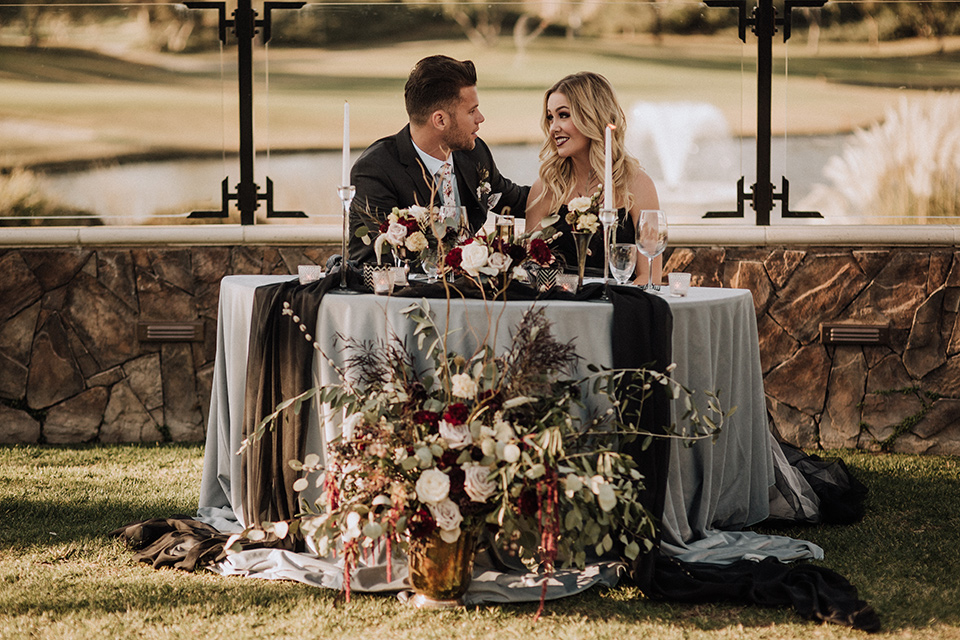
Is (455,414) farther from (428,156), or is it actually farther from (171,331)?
(171,331)

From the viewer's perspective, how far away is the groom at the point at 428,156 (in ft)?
12.5

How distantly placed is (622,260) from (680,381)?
0.42m

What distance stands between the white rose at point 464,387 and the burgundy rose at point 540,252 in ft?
1.39

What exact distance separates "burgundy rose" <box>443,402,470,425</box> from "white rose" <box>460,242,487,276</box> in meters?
0.37

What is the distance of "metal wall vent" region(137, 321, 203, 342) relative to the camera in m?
5.23

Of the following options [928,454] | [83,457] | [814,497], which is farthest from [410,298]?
[928,454]

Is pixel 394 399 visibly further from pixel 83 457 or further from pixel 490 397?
pixel 83 457

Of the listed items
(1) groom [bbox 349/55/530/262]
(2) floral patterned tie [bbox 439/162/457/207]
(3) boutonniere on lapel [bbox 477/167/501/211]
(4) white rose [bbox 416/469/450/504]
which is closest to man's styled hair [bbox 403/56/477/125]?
(1) groom [bbox 349/55/530/262]

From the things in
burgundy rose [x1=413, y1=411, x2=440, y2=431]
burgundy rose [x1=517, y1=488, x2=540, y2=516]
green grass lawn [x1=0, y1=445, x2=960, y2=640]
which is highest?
burgundy rose [x1=413, y1=411, x2=440, y2=431]

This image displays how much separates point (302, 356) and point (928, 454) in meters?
3.25

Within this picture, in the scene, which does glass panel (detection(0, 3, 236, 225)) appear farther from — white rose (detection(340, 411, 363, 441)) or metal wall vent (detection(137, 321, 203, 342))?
white rose (detection(340, 411, 363, 441))

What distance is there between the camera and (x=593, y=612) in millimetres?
2834

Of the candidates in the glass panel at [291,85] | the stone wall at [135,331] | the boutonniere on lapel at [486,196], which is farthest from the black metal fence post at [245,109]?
the boutonniere on lapel at [486,196]

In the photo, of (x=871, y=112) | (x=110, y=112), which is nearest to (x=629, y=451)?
(x=871, y=112)
